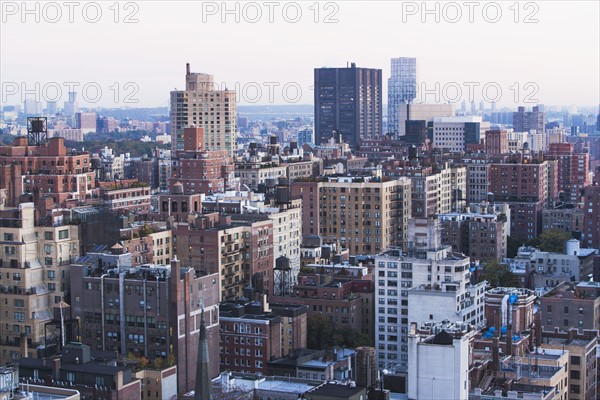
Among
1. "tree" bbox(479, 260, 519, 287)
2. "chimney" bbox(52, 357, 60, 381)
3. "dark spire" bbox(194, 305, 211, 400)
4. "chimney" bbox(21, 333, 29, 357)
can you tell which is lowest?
"tree" bbox(479, 260, 519, 287)

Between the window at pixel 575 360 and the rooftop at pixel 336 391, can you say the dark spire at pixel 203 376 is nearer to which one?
the rooftop at pixel 336 391

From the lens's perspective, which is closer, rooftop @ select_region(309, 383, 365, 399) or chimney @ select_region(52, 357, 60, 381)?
rooftop @ select_region(309, 383, 365, 399)

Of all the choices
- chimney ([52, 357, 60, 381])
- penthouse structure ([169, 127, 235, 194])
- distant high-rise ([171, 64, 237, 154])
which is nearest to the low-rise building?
chimney ([52, 357, 60, 381])

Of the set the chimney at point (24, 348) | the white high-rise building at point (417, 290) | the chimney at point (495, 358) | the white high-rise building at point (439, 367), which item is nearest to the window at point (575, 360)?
the chimney at point (495, 358)

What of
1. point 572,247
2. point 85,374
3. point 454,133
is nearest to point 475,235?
point 572,247

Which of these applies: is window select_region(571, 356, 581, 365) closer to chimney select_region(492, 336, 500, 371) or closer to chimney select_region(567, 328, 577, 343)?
chimney select_region(567, 328, 577, 343)

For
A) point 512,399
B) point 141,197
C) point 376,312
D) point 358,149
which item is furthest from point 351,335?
point 358,149
